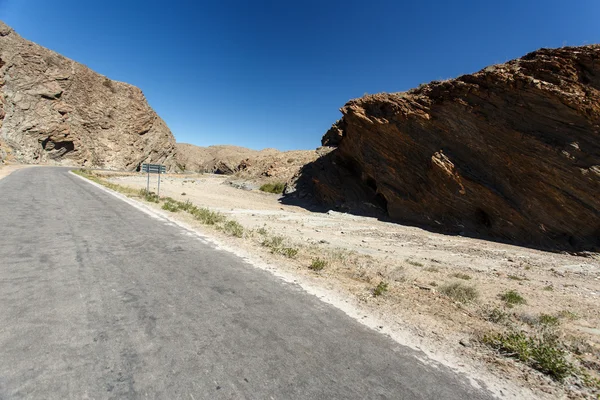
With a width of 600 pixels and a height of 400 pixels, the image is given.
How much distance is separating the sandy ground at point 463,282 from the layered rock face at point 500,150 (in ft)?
8.60

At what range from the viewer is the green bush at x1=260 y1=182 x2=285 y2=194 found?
37531mm

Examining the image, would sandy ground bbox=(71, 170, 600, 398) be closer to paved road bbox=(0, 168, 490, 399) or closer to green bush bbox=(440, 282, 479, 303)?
green bush bbox=(440, 282, 479, 303)

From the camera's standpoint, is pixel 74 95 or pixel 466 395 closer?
pixel 466 395

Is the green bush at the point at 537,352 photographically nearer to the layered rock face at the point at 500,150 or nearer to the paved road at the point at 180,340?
the paved road at the point at 180,340

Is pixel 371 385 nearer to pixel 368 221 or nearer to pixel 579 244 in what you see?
pixel 579 244

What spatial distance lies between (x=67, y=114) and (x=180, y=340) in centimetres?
8256

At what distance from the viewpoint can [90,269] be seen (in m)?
5.77

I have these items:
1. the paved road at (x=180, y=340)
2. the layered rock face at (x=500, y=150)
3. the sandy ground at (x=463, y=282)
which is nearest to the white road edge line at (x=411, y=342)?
the sandy ground at (x=463, y=282)

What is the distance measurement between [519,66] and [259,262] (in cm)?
1798

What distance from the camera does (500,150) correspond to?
16312mm

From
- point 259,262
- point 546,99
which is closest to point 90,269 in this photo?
point 259,262

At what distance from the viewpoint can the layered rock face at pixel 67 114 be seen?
58.1 meters

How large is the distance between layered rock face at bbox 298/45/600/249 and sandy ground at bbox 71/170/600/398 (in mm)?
2621

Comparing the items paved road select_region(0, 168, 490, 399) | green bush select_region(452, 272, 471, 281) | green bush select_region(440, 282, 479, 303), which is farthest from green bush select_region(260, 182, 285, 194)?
green bush select_region(440, 282, 479, 303)
